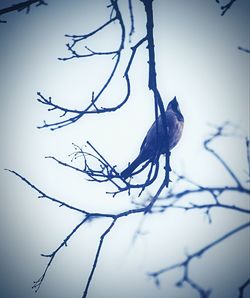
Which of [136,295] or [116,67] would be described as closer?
[116,67]

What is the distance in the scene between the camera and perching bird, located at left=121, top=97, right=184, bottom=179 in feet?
6.34

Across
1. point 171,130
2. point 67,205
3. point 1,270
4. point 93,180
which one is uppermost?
point 171,130

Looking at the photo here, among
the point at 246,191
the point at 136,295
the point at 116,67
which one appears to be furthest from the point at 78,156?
the point at 136,295

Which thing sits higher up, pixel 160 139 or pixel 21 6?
pixel 21 6

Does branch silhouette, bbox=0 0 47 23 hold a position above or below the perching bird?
above

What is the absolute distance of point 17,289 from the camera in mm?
19531

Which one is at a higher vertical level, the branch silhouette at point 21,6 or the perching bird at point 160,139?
the branch silhouette at point 21,6

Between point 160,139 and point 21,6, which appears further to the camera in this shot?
point 160,139

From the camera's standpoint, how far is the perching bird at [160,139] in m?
1.93

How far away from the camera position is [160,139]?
188 cm

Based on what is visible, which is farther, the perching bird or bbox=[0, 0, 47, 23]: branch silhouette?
the perching bird

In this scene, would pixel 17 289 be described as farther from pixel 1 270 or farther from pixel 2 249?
pixel 2 249

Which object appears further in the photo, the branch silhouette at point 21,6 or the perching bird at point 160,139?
the perching bird at point 160,139

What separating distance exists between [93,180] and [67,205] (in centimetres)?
27
